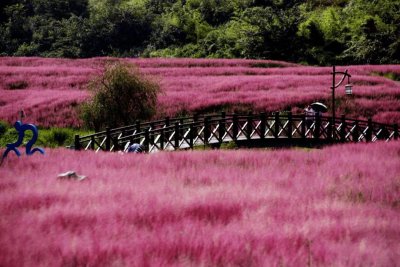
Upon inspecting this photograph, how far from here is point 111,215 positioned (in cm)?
561

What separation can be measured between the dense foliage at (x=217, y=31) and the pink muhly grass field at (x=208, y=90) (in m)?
7.39

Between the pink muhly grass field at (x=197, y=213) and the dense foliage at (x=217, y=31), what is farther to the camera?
the dense foliage at (x=217, y=31)

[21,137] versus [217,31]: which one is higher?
[217,31]

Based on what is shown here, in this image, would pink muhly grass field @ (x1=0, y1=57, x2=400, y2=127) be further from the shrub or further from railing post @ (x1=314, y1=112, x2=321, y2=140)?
railing post @ (x1=314, y1=112, x2=321, y2=140)

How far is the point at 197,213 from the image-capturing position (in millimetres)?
6051

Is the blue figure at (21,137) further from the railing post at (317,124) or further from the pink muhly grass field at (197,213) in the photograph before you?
the railing post at (317,124)

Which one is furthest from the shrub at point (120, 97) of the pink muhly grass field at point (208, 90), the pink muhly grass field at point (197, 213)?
the pink muhly grass field at point (197, 213)

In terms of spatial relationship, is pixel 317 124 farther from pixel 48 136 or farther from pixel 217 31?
pixel 217 31

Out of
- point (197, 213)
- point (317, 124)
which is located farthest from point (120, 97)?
point (197, 213)

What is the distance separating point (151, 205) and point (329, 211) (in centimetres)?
243

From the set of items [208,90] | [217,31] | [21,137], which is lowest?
[208,90]

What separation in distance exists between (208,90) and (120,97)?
35.2ft

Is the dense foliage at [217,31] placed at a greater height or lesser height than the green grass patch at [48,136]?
greater

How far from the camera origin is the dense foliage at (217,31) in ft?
156
